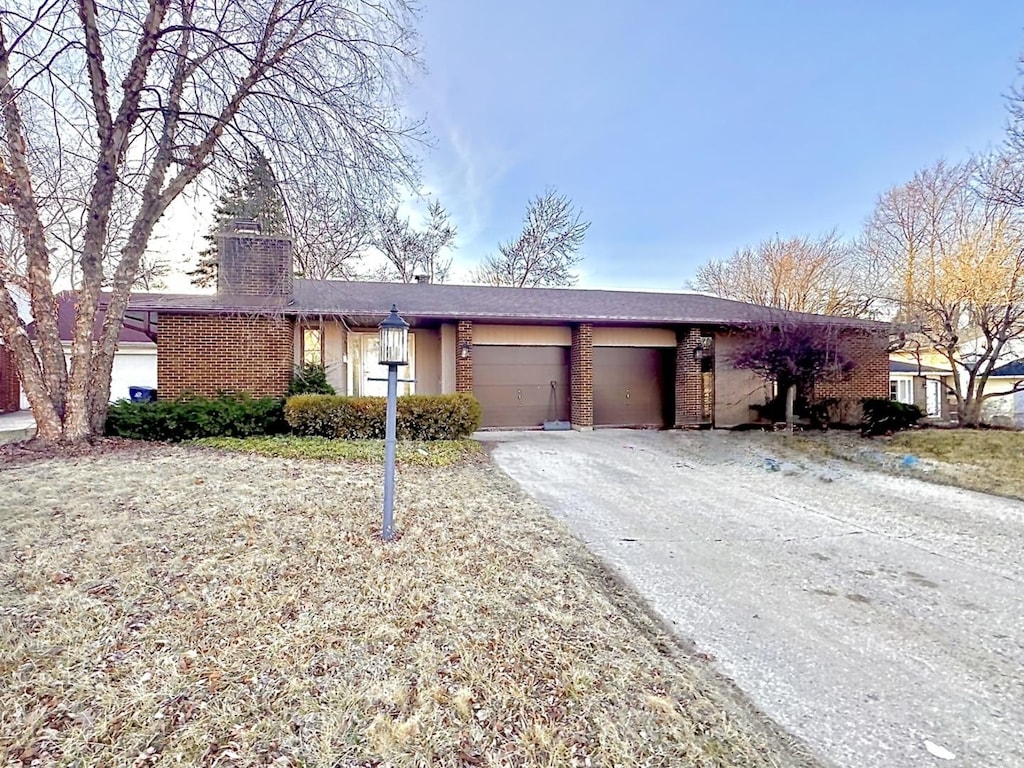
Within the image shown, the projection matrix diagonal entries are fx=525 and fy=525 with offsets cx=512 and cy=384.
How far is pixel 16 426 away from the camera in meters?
13.2

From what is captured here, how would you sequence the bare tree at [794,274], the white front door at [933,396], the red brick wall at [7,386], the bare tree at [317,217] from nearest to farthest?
the bare tree at [317,217] < the red brick wall at [7,386] < the white front door at [933,396] < the bare tree at [794,274]

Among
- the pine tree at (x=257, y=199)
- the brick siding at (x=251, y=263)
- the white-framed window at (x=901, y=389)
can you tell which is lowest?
the white-framed window at (x=901, y=389)

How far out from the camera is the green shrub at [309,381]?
1049cm

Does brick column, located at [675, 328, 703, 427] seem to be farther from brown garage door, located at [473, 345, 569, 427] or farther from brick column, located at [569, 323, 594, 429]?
brown garage door, located at [473, 345, 569, 427]

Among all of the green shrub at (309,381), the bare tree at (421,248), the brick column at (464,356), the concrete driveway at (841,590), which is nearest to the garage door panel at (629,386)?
the brick column at (464,356)

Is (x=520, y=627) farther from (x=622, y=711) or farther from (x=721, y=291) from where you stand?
(x=721, y=291)

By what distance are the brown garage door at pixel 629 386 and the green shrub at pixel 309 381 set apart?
239 inches

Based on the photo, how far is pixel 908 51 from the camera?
33.4 ft

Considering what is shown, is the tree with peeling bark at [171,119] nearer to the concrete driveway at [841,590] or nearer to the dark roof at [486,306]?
the dark roof at [486,306]

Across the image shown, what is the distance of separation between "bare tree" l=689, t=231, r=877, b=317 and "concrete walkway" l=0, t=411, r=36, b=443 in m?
23.4

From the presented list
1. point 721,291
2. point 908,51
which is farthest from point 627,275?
point 908,51

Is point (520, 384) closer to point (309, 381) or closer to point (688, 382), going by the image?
point (688, 382)

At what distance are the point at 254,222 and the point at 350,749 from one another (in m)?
11.5

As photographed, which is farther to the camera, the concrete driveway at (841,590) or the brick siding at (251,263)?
the brick siding at (251,263)
